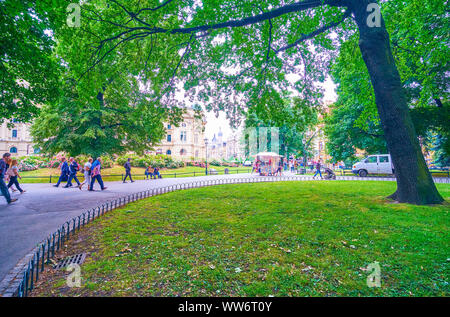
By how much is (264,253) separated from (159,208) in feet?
15.7

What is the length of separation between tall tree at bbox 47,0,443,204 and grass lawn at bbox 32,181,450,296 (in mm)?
2796

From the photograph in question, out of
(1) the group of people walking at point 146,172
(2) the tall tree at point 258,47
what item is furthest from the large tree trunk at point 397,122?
(1) the group of people walking at point 146,172

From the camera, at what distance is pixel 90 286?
2.85m

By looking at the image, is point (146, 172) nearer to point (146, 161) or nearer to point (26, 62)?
point (146, 161)

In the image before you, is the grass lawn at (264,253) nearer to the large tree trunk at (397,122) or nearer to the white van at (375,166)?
the large tree trunk at (397,122)

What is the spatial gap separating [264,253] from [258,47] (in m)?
10.7

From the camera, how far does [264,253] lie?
3.77 metres

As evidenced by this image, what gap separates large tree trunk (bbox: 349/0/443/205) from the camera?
22.2ft

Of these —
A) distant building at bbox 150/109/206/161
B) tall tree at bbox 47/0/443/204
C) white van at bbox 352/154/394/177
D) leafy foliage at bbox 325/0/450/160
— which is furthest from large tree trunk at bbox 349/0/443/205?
distant building at bbox 150/109/206/161

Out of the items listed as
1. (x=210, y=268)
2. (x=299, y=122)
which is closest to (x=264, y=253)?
(x=210, y=268)

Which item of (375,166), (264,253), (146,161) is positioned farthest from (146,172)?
(375,166)

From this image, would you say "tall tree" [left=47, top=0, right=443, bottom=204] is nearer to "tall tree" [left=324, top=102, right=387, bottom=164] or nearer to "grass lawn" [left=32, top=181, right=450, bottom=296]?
"grass lawn" [left=32, top=181, right=450, bottom=296]

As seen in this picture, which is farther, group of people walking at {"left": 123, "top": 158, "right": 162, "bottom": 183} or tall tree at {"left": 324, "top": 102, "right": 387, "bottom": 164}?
tall tree at {"left": 324, "top": 102, "right": 387, "bottom": 164}

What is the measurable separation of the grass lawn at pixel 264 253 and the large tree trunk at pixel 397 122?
0.73 m
